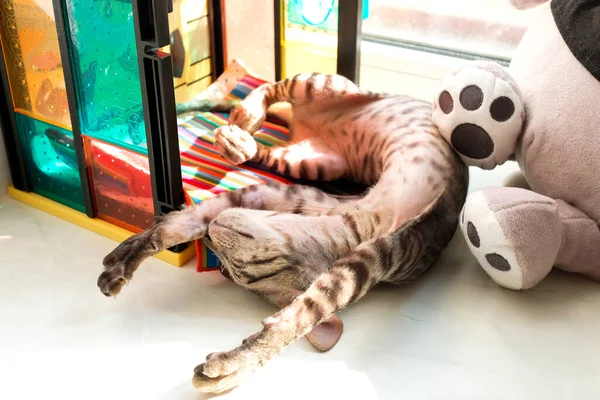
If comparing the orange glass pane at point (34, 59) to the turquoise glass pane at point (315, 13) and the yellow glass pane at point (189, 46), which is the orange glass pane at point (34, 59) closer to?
the yellow glass pane at point (189, 46)

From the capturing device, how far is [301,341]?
4.07 ft

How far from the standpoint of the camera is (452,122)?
1382 mm

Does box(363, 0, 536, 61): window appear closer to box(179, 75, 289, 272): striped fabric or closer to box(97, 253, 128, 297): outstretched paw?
box(179, 75, 289, 272): striped fabric

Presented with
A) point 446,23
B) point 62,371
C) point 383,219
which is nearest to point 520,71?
point 383,219

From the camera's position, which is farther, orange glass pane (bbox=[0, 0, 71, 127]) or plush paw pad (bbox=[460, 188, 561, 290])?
orange glass pane (bbox=[0, 0, 71, 127])

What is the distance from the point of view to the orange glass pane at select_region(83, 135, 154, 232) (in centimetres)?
144

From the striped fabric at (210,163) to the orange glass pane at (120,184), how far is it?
96 mm

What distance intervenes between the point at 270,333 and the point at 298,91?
747 mm

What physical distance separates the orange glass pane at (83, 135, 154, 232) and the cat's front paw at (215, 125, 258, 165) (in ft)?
0.65

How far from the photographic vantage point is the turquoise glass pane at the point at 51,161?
5.13 ft

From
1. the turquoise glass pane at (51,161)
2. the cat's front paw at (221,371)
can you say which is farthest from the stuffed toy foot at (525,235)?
the turquoise glass pane at (51,161)

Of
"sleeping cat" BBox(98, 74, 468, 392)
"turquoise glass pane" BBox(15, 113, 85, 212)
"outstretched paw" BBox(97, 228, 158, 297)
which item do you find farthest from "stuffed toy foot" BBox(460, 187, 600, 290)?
"turquoise glass pane" BBox(15, 113, 85, 212)

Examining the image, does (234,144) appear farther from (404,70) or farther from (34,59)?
(404,70)

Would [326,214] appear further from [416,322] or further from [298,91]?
[298,91]
